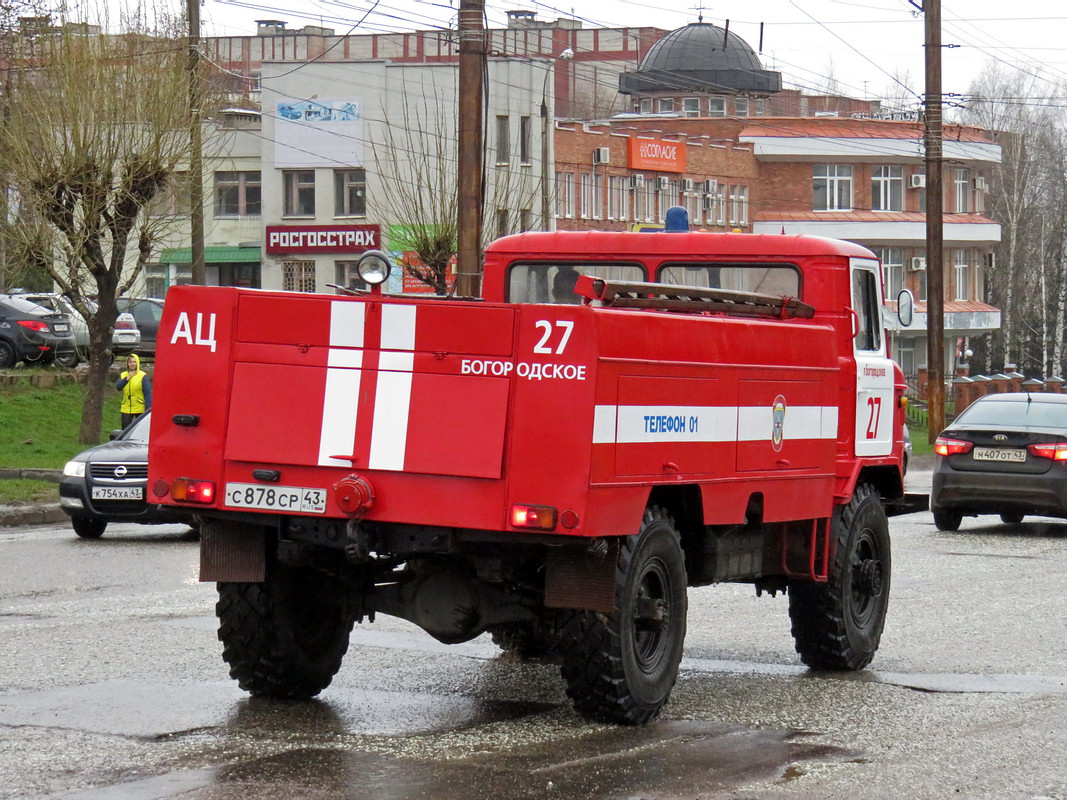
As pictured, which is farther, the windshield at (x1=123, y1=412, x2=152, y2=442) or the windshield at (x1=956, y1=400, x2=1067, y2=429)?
the windshield at (x1=956, y1=400, x2=1067, y2=429)

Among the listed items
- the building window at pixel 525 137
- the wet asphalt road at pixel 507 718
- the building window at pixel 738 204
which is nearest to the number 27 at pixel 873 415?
the wet asphalt road at pixel 507 718

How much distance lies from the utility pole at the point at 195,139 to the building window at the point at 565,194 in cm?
3844

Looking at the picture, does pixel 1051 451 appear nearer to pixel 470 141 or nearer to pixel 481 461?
pixel 470 141

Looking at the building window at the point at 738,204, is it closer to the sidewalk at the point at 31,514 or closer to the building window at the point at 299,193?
the building window at the point at 299,193

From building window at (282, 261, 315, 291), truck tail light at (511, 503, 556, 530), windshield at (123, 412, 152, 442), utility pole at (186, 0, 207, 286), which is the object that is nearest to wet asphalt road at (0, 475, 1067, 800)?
truck tail light at (511, 503, 556, 530)

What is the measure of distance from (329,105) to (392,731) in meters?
57.7

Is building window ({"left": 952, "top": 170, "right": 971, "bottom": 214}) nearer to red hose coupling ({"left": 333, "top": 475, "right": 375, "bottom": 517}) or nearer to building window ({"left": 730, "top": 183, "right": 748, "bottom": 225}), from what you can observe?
building window ({"left": 730, "top": 183, "right": 748, "bottom": 225})

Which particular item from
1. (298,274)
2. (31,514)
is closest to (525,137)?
(298,274)

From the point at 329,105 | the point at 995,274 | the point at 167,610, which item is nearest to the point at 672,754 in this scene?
the point at 167,610

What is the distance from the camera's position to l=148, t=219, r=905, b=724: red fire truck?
6801mm

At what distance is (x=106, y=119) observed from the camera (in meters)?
26.5

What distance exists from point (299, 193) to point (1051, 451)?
162ft

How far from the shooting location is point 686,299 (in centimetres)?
821

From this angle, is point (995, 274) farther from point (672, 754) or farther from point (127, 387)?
point (672, 754)
